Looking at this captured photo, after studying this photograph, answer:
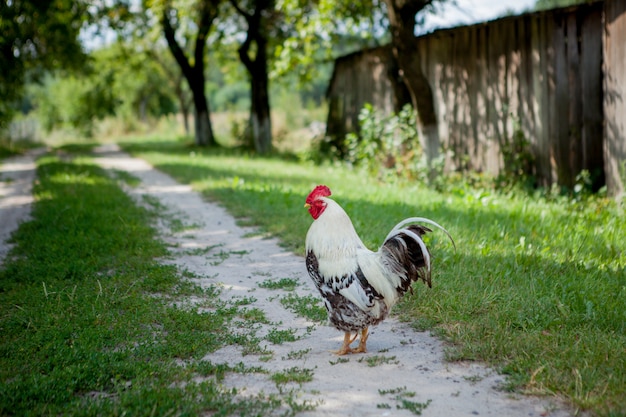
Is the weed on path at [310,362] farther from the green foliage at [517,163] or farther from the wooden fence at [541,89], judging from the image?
the wooden fence at [541,89]

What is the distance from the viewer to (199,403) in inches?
147

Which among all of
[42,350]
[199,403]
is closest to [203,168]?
[42,350]

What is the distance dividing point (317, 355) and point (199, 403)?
122 cm

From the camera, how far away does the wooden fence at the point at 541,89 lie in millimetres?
9156

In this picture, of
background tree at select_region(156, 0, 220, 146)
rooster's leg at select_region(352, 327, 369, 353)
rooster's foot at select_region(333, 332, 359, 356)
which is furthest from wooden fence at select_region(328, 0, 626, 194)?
background tree at select_region(156, 0, 220, 146)

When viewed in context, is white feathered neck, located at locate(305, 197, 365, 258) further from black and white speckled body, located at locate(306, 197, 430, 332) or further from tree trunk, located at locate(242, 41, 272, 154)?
tree trunk, located at locate(242, 41, 272, 154)

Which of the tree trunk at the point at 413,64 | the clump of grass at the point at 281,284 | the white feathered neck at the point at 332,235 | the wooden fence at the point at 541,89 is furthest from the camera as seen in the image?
the tree trunk at the point at 413,64

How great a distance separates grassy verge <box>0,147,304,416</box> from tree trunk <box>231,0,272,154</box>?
12412mm

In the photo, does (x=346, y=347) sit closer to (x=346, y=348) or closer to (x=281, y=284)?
(x=346, y=348)

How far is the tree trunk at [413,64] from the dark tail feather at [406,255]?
7668 millimetres

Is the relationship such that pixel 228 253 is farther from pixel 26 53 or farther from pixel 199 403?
pixel 26 53

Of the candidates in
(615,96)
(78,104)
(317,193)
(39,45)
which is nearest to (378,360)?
(317,193)

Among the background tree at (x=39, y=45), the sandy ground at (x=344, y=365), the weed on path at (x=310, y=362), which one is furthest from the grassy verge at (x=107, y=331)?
the background tree at (x=39, y=45)

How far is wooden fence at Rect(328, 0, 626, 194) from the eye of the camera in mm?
9156
